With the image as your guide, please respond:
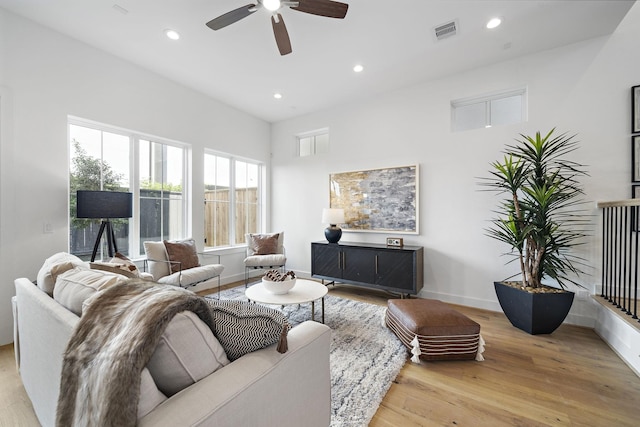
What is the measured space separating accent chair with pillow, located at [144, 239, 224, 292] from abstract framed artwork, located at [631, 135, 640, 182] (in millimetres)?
4614

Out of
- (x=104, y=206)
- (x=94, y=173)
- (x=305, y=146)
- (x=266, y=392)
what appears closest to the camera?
(x=266, y=392)

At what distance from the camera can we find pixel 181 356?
85cm

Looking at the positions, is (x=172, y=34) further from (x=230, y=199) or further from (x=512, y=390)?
(x=512, y=390)

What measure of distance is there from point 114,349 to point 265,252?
3544 mm

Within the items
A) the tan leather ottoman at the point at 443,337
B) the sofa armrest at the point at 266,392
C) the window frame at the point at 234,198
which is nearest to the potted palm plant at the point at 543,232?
the tan leather ottoman at the point at 443,337

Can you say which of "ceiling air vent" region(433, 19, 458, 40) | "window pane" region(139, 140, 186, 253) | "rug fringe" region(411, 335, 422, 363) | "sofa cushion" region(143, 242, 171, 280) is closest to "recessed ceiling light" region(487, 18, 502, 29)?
"ceiling air vent" region(433, 19, 458, 40)

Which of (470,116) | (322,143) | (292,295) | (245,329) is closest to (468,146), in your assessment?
(470,116)

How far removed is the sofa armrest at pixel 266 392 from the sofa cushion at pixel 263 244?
10.3 feet

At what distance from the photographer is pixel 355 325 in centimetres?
278

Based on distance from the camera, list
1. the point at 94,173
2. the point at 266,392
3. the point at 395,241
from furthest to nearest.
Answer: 1. the point at 395,241
2. the point at 94,173
3. the point at 266,392

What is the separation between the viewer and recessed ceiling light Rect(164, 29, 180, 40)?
2.65 metres

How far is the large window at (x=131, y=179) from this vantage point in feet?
9.72

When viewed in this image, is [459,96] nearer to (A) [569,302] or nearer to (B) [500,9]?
(B) [500,9]

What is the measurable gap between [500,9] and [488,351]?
3.06 metres
